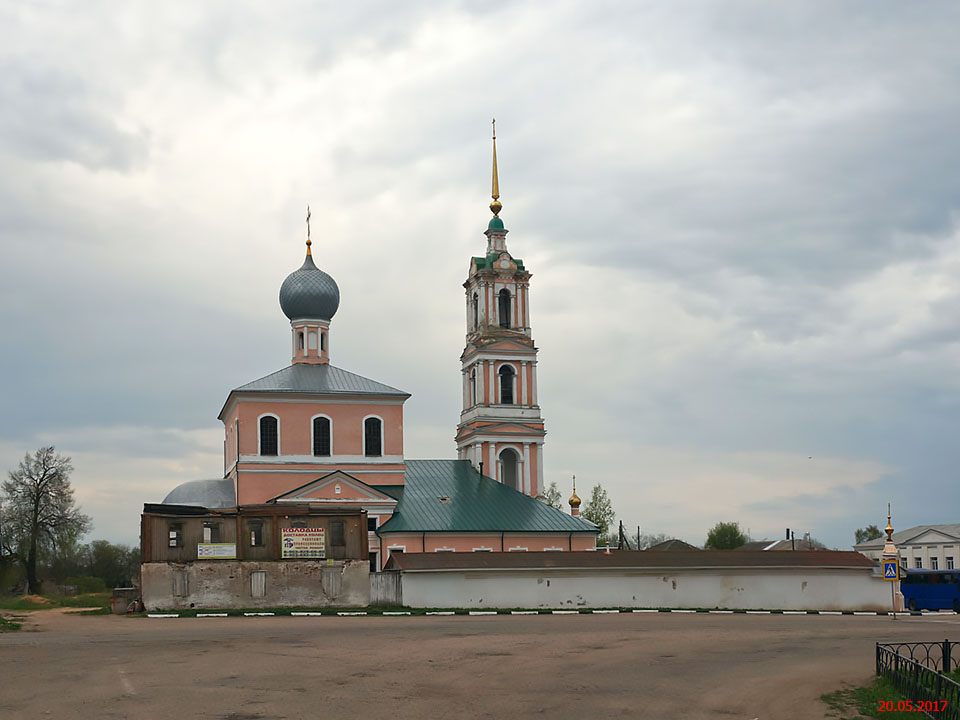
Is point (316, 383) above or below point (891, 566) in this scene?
above

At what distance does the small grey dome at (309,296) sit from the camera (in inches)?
2175

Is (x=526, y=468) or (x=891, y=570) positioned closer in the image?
(x=891, y=570)

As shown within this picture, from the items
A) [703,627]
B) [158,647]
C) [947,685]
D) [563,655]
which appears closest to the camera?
[947,685]

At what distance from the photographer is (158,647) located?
21.9 meters

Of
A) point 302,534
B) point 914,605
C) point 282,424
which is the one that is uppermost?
point 282,424

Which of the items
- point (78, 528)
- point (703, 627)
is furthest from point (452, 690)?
point (78, 528)

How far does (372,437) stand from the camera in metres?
51.8

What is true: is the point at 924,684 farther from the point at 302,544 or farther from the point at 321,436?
the point at 321,436

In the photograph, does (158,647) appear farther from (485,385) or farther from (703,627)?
(485,385)

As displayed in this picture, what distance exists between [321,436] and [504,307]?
44.3ft

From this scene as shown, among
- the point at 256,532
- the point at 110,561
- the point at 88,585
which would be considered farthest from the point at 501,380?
the point at 110,561

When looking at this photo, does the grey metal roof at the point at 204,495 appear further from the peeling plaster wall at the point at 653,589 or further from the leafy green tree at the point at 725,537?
the leafy green tree at the point at 725,537

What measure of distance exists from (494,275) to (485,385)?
237 inches

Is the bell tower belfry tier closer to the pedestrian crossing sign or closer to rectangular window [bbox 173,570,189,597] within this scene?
rectangular window [bbox 173,570,189,597]
